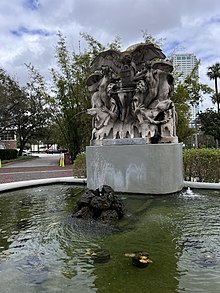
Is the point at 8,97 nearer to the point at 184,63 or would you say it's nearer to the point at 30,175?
the point at 184,63

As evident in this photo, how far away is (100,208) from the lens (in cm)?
493

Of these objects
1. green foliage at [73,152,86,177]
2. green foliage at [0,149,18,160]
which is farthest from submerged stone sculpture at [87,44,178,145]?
green foliage at [0,149,18,160]

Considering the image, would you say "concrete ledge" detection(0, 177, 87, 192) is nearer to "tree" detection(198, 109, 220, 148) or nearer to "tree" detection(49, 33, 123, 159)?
"tree" detection(49, 33, 123, 159)

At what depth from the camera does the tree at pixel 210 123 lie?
35562 millimetres

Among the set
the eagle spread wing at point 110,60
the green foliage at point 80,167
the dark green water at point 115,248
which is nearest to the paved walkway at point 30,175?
the green foliage at point 80,167

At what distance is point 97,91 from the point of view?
26.9 ft

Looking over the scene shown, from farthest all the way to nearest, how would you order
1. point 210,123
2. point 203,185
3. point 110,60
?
point 210,123
point 110,60
point 203,185

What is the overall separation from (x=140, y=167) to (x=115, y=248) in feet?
11.3

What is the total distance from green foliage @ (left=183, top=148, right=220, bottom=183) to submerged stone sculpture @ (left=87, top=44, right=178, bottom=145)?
5.15 feet

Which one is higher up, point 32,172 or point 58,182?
point 58,182

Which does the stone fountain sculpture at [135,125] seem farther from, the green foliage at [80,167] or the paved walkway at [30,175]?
the paved walkway at [30,175]

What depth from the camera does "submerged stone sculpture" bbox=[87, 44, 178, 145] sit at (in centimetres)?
729

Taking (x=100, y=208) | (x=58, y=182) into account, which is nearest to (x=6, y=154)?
A: (x=58, y=182)

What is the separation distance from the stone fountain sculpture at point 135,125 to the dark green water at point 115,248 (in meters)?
0.90
